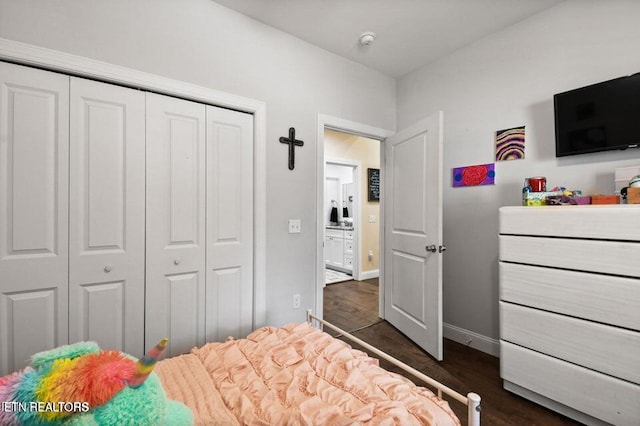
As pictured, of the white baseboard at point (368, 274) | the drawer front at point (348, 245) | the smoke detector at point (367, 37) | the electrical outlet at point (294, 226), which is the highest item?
the smoke detector at point (367, 37)

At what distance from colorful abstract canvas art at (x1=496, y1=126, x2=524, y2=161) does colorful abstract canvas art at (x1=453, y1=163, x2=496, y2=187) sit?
0.39 feet

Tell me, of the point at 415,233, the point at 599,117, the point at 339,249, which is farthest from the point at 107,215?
the point at 339,249

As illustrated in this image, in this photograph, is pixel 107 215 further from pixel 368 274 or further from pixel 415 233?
pixel 368 274

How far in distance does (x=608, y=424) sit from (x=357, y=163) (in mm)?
4093

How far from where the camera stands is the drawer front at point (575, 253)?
4.67 feet

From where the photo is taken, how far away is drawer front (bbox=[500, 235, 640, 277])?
1423 millimetres

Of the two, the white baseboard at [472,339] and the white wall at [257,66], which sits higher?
the white wall at [257,66]

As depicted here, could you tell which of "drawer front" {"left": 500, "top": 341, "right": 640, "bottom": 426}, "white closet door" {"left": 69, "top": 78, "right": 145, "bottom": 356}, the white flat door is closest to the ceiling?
the white flat door

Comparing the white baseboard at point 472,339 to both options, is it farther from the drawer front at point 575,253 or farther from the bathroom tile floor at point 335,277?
the bathroom tile floor at point 335,277

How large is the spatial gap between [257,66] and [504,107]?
6.88ft

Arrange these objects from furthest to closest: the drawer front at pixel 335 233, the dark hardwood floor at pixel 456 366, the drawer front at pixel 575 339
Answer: the drawer front at pixel 335 233 < the dark hardwood floor at pixel 456 366 < the drawer front at pixel 575 339

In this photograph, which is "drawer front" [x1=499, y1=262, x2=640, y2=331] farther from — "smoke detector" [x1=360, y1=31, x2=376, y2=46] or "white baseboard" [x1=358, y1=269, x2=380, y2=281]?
"white baseboard" [x1=358, y1=269, x2=380, y2=281]

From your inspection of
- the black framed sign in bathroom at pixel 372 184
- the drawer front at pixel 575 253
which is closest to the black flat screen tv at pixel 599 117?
the drawer front at pixel 575 253

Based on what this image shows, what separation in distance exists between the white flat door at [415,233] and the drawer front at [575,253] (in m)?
0.54
